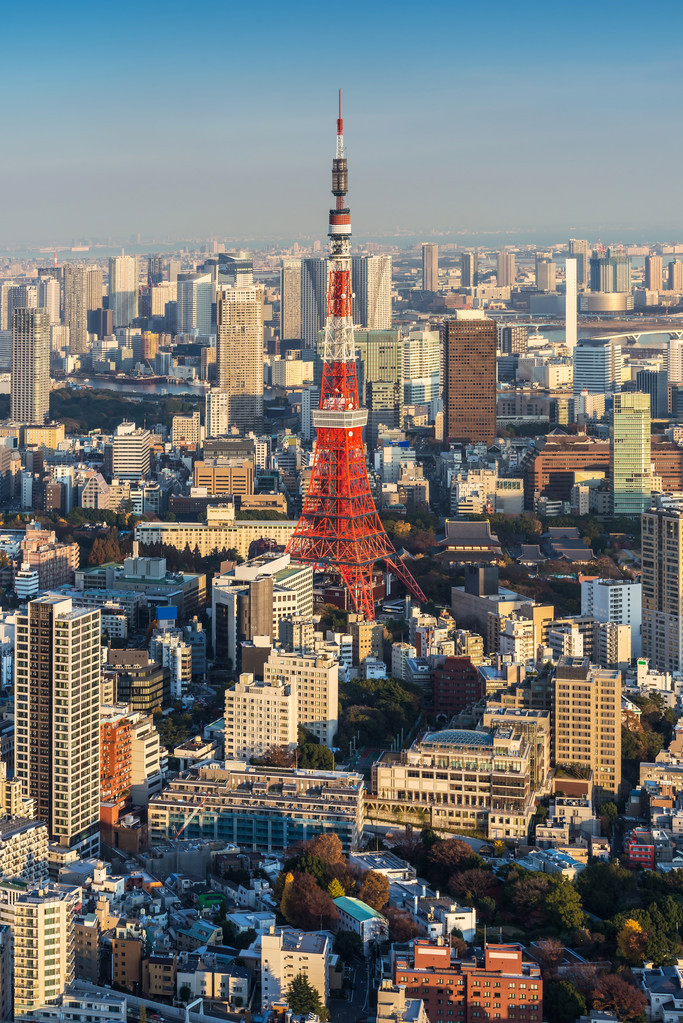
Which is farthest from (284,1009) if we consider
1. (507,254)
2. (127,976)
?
(507,254)

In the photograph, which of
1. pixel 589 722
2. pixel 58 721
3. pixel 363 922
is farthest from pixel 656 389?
pixel 363 922

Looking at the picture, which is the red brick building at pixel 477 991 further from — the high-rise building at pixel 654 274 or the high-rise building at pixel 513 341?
the high-rise building at pixel 654 274

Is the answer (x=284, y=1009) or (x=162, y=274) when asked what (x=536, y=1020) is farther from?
(x=162, y=274)

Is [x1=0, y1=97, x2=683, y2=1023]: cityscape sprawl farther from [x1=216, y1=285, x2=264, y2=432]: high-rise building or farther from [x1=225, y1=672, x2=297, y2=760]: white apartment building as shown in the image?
[x1=216, y1=285, x2=264, y2=432]: high-rise building

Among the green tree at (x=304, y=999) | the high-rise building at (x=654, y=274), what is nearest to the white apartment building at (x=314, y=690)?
the green tree at (x=304, y=999)

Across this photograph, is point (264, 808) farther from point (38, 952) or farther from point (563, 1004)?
point (563, 1004)

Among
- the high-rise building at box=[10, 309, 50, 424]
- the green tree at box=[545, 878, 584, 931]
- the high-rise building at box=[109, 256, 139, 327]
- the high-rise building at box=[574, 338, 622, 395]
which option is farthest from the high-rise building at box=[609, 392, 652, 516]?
the high-rise building at box=[109, 256, 139, 327]
